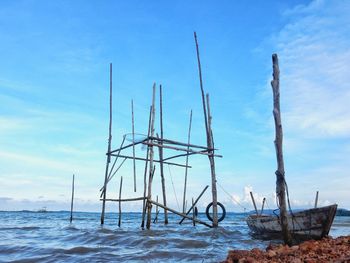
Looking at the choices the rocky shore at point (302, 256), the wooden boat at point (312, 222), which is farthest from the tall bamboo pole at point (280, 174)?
the wooden boat at point (312, 222)

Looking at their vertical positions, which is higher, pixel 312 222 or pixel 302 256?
pixel 312 222

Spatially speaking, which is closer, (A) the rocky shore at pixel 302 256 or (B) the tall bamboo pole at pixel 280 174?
(A) the rocky shore at pixel 302 256

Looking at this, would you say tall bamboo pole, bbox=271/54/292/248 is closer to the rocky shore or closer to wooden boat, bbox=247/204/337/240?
the rocky shore

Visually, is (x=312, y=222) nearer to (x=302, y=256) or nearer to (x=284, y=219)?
(x=284, y=219)

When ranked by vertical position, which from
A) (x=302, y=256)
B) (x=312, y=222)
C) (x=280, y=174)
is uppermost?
(x=280, y=174)

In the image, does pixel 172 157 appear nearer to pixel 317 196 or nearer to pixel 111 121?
pixel 111 121

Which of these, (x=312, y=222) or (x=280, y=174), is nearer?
(x=280, y=174)

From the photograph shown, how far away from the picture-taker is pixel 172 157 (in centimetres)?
2209

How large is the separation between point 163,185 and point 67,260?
14.0 metres

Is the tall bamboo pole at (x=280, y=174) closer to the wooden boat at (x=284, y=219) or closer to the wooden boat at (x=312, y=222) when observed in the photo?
the wooden boat at (x=284, y=219)

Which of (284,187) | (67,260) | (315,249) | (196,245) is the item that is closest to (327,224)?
(284,187)

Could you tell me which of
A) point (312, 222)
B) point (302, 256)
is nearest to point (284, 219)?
point (312, 222)

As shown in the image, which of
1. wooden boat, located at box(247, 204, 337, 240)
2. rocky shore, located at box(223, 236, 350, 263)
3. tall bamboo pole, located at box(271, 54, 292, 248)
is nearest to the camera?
rocky shore, located at box(223, 236, 350, 263)

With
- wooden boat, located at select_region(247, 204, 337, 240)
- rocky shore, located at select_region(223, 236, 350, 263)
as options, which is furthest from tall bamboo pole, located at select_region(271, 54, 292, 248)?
wooden boat, located at select_region(247, 204, 337, 240)
